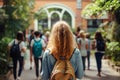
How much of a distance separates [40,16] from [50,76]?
72.1 ft

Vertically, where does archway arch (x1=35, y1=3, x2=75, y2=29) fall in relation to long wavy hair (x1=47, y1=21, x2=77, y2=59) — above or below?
above

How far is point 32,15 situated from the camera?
88.1 ft

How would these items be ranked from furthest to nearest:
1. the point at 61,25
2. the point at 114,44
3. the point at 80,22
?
the point at 80,22, the point at 114,44, the point at 61,25

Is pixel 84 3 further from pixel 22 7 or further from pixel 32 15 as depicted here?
pixel 22 7

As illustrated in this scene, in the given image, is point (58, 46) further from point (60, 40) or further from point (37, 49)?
point (37, 49)

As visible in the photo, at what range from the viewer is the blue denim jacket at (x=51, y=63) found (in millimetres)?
5770

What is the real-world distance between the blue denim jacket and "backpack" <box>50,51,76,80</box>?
0.28 feet

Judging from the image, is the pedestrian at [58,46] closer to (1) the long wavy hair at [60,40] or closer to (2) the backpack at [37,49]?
(1) the long wavy hair at [60,40]

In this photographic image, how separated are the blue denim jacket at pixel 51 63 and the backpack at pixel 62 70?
0.08 meters

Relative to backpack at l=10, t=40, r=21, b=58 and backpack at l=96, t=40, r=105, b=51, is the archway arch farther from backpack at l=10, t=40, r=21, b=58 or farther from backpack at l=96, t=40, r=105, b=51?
backpack at l=10, t=40, r=21, b=58

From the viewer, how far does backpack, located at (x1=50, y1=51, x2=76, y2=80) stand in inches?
228

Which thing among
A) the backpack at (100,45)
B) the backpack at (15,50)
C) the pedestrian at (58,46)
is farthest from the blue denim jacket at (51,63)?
the backpack at (100,45)

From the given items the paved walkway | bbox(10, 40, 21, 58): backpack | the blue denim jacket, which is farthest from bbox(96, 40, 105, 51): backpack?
the blue denim jacket

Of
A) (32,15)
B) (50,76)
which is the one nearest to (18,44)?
(50,76)
